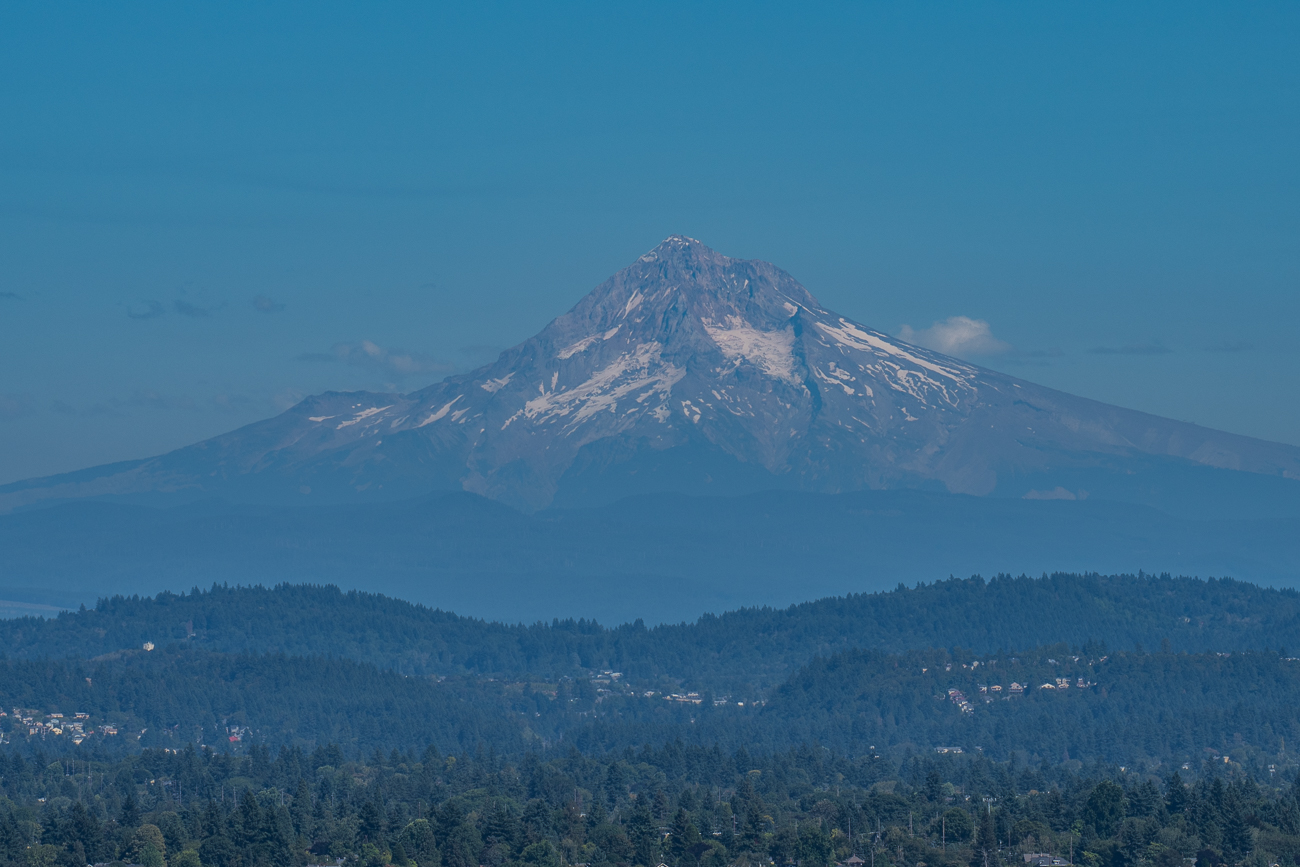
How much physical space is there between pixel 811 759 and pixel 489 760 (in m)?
31.9

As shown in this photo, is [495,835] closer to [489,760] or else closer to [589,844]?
[589,844]

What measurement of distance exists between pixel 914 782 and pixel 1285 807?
41.8 meters

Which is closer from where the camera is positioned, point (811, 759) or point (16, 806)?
point (16, 806)

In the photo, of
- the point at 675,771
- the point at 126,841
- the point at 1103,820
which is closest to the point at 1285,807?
the point at 1103,820

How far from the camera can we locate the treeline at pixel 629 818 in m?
128

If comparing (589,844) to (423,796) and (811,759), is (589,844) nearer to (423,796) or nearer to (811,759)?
(423,796)

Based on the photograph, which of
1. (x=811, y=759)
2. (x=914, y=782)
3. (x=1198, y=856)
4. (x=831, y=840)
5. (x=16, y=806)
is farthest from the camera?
(x=811, y=759)

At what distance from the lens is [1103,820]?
5344 inches

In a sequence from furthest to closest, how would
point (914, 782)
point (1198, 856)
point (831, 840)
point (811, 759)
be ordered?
point (811, 759), point (914, 782), point (831, 840), point (1198, 856)

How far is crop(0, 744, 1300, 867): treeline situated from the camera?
127625 mm

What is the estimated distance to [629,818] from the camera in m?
146

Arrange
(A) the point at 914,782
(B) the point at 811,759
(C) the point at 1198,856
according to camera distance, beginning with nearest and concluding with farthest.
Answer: (C) the point at 1198,856 → (A) the point at 914,782 → (B) the point at 811,759

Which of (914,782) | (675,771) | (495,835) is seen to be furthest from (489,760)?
(495,835)

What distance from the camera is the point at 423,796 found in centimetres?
16350
